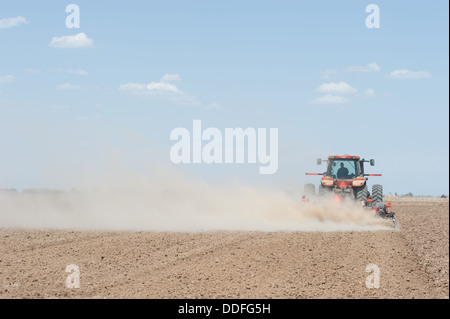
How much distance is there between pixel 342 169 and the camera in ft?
85.1

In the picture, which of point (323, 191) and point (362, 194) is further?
point (323, 191)

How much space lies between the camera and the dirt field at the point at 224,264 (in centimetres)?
1212

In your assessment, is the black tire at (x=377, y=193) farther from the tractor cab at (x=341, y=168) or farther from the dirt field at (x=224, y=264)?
the dirt field at (x=224, y=264)

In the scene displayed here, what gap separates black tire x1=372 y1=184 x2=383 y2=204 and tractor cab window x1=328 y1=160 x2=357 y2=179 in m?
1.06

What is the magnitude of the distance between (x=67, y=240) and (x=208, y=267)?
7.13 metres

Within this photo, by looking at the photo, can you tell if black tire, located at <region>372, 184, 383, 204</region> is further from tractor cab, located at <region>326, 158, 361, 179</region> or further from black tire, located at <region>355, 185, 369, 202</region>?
tractor cab, located at <region>326, 158, 361, 179</region>

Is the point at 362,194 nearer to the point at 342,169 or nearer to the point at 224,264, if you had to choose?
the point at 342,169

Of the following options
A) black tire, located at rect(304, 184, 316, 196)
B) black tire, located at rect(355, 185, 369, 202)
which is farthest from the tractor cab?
black tire, located at rect(355, 185, 369, 202)

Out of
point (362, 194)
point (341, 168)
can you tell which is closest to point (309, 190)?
point (341, 168)

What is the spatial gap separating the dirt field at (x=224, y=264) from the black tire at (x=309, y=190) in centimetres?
416

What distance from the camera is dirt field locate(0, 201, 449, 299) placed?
12125mm

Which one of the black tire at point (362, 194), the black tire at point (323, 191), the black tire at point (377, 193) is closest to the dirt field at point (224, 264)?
the black tire at point (362, 194)

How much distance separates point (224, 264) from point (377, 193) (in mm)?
11870

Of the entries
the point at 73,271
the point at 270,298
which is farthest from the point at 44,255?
the point at 270,298
